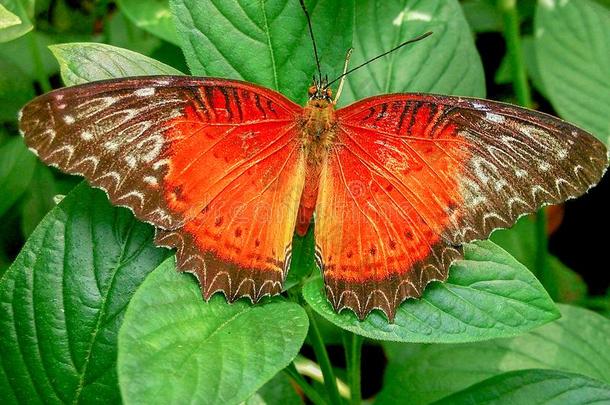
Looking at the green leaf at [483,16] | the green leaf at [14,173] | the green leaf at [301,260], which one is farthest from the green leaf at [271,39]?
the green leaf at [483,16]

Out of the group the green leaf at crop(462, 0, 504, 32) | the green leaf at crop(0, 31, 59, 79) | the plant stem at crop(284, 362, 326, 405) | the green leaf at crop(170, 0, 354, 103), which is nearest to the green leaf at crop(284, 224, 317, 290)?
the plant stem at crop(284, 362, 326, 405)

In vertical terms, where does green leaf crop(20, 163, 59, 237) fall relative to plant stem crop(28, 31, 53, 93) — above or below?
below

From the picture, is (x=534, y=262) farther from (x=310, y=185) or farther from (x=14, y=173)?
(x=14, y=173)

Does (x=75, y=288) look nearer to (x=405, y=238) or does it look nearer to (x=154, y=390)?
(x=154, y=390)

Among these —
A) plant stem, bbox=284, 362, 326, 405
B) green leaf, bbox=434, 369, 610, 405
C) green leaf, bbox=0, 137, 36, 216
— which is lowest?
plant stem, bbox=284, 362, 326, 405

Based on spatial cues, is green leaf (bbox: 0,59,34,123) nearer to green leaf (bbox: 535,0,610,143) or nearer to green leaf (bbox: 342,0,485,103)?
green leaf (bbox: 342,0,485,103)
